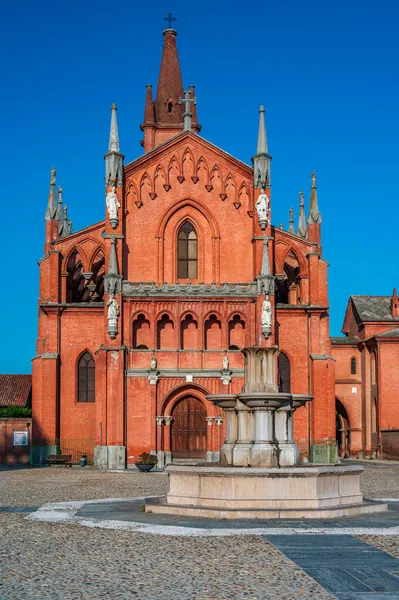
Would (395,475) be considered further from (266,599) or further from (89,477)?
(266,599)

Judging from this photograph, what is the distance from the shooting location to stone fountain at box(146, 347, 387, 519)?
1853 cm

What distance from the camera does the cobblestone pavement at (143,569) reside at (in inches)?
416

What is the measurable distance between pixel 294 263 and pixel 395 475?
58.0 ft

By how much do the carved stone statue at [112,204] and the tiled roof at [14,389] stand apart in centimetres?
2010

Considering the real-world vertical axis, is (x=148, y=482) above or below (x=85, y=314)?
below

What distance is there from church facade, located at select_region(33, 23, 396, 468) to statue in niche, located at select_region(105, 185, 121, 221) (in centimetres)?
6

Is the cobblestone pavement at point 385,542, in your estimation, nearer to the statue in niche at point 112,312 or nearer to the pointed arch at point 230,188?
the statue in niche at point 112,312

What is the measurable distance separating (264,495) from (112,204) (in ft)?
99.5

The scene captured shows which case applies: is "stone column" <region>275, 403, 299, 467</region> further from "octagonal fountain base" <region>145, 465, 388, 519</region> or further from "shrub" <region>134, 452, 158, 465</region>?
"shrub" <region>134, 452, 158, 465</region>

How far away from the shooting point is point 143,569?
12086 mm

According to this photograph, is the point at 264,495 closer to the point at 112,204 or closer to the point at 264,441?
the point at 264,441

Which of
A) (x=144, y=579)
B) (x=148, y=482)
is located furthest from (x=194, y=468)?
(x=148, y=482)

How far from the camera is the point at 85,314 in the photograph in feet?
159

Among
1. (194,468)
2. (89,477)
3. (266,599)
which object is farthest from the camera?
(89,477)
